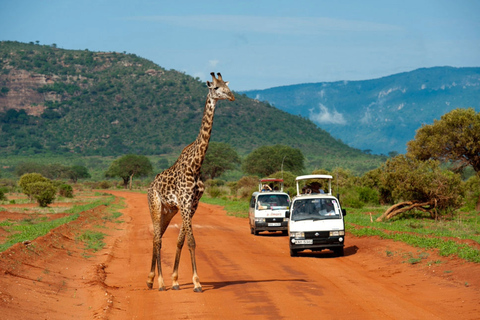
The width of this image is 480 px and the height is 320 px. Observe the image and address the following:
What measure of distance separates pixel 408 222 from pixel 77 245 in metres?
14.8

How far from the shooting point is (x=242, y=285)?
41.1 feet

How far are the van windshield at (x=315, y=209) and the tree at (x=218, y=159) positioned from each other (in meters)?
65.7

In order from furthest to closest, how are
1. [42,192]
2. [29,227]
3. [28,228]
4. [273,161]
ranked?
[273,161]
[42,192]
[29,227]
[28,228]

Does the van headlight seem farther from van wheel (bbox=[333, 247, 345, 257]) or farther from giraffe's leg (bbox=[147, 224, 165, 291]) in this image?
giraffe's leg (bbox=[147, 224, 165, 291])

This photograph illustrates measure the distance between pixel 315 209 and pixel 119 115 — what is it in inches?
4579

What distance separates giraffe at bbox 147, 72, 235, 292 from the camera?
1201 cm

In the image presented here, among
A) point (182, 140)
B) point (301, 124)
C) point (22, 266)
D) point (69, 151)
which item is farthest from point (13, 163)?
point (22, 266)

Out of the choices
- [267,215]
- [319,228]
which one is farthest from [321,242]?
[267,215]

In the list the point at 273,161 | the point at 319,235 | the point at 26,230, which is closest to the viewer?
the point at 319,235

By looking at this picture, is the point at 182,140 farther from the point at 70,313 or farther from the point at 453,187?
the point at 70,313

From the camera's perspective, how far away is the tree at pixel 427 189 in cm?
2748

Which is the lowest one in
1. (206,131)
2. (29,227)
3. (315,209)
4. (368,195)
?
(29,227)

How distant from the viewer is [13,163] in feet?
364

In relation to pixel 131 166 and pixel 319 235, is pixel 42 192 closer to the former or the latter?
pixel 319 235
